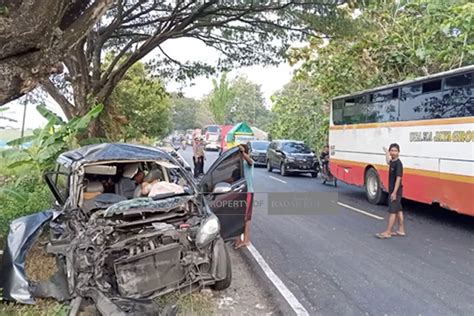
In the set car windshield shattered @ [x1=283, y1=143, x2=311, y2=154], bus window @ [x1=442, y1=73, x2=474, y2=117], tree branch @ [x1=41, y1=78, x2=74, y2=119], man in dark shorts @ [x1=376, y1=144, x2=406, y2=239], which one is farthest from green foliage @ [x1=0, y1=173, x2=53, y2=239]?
car windshield shattered @ [x1=283, y1=143, x2=311, y2=154]

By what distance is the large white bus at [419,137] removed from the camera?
930cm

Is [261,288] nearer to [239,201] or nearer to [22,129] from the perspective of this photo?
[239,201]

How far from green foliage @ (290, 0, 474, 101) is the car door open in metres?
8.46

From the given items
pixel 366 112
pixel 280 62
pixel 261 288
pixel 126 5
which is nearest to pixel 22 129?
pixel 126 5

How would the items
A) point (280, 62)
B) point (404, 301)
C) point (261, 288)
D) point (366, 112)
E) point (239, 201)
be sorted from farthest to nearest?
point (280, 62) < point (366, 112) < point (239, 201) < point (261, 288) < point (404, 301)

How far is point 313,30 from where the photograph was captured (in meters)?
15.0

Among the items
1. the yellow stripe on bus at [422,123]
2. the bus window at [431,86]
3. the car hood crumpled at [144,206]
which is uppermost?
the bus window at [431,86]

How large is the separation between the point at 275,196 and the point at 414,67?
741 centimetres

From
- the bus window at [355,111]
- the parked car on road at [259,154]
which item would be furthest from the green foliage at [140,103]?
the bus window at [355,111]

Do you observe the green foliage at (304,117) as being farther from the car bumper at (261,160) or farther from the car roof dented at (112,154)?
the car roof dented at (112,154)

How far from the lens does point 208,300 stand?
5344 millimetres

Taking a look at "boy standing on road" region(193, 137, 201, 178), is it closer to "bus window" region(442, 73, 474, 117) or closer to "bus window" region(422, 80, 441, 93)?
"bus window" region(422, 80, 441, 93)

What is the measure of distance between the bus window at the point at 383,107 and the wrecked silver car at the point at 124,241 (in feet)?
24.4

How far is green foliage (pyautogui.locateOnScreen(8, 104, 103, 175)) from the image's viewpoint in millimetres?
10617
